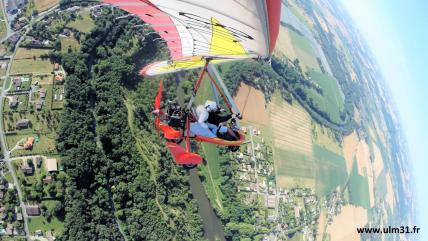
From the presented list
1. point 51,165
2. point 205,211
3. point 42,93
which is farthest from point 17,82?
point 205,211

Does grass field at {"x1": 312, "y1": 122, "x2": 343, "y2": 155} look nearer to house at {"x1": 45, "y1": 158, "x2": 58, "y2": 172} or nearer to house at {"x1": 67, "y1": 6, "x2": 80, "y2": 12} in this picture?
house at {"x1": 67, "y1": 6, "x2": 80, "y2": 12}

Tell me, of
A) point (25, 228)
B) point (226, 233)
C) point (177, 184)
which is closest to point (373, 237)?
point (226, 233)

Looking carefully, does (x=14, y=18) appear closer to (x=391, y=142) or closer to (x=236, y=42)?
(x=236, y=42)

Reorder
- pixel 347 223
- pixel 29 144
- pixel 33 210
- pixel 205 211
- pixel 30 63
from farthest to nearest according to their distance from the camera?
1. pixel 347 223
2. pixel 205 211
3. pixel 30 63
4. pixel 29 144
5. pixel 33 210

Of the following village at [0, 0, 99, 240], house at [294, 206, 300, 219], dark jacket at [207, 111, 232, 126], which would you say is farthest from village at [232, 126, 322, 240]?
dark jacket at [207, 111, 232, 126]

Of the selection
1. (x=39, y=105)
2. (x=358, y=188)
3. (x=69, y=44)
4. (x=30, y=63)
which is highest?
(x=69, y=44)

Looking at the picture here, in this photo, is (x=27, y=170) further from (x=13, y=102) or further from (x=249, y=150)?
(x=249, y=150)
